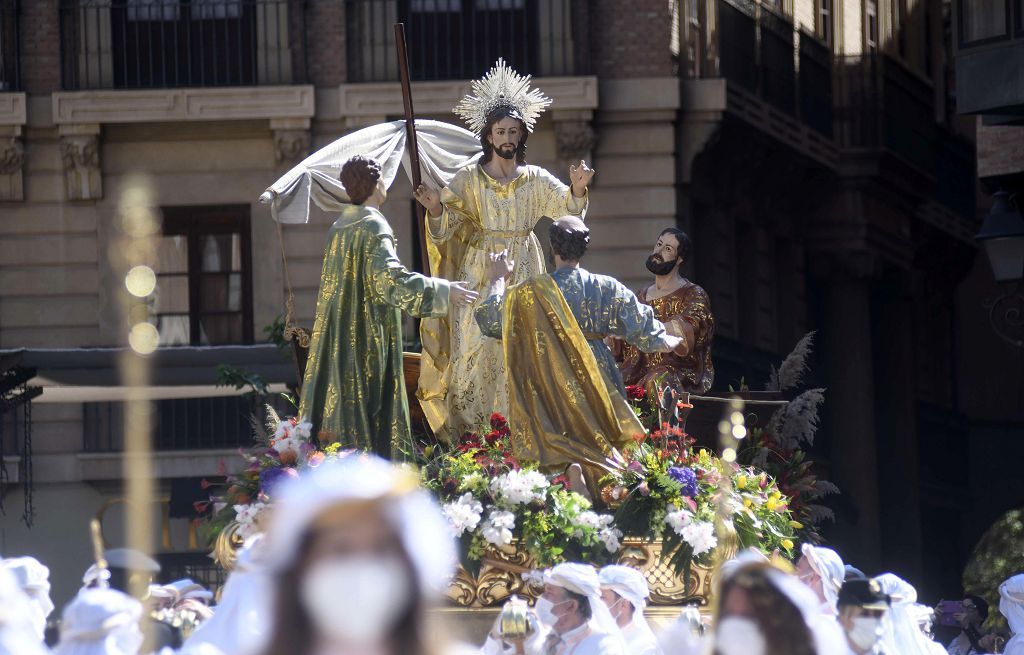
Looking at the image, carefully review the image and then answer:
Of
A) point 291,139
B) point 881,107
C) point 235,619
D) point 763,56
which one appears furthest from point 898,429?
point 235,619

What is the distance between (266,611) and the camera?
374cm

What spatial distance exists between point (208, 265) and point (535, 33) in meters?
4.10

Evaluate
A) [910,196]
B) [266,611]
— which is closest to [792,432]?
[266,611]

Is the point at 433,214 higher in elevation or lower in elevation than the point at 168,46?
lower

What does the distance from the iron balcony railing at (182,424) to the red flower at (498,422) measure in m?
12.5

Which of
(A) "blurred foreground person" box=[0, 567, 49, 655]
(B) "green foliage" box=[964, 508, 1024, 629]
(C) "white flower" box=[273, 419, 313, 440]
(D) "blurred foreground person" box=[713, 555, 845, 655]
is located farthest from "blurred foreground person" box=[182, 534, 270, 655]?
(B) "green foliage" box=[964, 508, 1024, 629]

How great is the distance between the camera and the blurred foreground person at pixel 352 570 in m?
3.59

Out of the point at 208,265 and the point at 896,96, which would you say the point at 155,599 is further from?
the point at 896,96

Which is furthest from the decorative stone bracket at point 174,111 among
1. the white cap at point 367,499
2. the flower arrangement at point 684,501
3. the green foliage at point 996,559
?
the white cap at point 367,499

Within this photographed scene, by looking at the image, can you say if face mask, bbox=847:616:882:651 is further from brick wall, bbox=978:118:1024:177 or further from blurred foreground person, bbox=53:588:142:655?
brick wall, bbox=978:118:1024:177

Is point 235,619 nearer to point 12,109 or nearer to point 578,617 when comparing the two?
point 578,617

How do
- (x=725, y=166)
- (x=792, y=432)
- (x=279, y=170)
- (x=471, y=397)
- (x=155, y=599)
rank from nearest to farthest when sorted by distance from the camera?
1. (x=155, y=599)
2. (x=471, y=397)
3. (x=792, y=432)
4. (x=279, y=170)
5. (x=725, y=166)

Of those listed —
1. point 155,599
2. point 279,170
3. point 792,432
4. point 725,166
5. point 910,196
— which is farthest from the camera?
point 910,196

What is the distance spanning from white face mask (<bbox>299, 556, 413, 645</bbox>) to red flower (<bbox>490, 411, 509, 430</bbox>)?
812 cm
